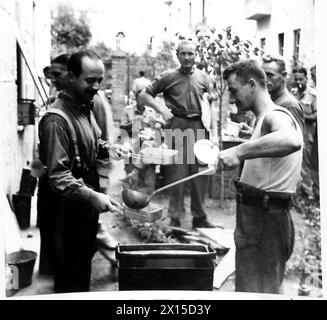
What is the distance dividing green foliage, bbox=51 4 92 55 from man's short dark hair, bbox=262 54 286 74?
4.76ft

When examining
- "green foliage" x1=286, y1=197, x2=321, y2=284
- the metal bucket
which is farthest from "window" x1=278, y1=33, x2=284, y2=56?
the metal bucket

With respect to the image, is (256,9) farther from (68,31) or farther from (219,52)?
(68,31)

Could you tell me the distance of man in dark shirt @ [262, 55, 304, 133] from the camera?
19.0ft

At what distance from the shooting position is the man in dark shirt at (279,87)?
5.78 meters

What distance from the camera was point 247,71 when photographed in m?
5.76

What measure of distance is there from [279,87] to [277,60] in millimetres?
231

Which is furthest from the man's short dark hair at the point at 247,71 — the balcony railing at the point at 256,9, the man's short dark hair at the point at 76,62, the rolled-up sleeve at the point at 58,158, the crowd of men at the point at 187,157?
the rolled-up sleeve at the point at 58,158

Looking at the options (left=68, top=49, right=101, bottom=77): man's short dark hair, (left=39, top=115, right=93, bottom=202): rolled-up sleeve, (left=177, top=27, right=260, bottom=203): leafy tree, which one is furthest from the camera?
(left=177, top=27, right=260, bottom=203): leafy tree

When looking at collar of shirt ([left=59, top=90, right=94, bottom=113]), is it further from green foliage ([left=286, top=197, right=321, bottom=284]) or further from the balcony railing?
green foliage ([left=286, top=197, right=321, bottom=284])

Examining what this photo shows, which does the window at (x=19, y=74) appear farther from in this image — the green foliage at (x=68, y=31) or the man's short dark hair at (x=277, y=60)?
the man's short dark hair at (x=277, y=60)

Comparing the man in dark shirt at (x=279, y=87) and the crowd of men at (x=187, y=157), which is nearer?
the crowd of men at (x=187, y=157)

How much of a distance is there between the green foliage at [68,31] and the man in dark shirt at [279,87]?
58.5 inches

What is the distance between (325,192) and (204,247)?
3.60 feet
